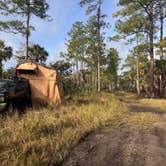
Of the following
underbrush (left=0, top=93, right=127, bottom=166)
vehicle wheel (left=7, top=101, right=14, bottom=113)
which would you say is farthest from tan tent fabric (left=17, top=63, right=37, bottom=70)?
underbrush (left=0, top=93, right=127, bottom=166)

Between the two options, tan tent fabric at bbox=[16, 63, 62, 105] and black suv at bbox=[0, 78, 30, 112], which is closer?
black suv at bbox=[0, 78, 30, 112]

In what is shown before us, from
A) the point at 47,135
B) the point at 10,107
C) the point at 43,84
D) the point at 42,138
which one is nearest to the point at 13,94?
the point at 10,107

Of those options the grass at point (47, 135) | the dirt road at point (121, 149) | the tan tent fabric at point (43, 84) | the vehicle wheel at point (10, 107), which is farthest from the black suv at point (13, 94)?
the dirt road at point (121, 149)

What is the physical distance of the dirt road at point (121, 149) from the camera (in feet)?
13.8

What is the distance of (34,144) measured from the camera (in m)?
4.80

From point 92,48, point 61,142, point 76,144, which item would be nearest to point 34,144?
point 61,142

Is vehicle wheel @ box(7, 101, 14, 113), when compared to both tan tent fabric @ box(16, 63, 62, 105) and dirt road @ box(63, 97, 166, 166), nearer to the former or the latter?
tan tent fabric @ box(16, 63, 62, 105)

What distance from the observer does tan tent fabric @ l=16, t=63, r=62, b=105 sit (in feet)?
37.4

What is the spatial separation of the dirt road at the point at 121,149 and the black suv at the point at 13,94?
3692mm

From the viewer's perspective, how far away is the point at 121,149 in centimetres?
489

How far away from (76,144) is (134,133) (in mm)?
1764

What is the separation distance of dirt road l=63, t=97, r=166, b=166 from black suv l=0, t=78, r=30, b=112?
12.1ft

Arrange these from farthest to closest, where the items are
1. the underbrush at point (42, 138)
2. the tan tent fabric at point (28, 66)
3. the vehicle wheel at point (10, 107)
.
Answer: the tan tent fabric at point (28, 66) < the vehicle wheel at point (10, 107) < the underbrush at point (42, 138)

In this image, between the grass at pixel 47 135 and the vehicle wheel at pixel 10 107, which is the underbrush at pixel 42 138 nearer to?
the grass at pixel 47 135
